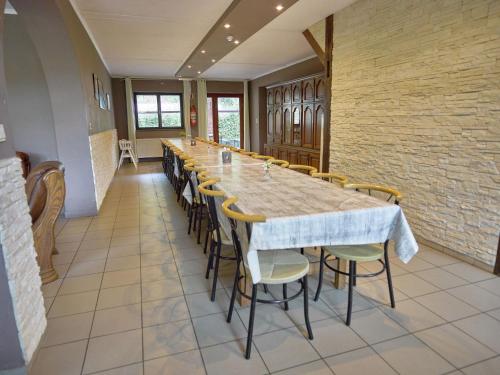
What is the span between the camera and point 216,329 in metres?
2.00

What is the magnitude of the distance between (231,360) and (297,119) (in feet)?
20.4

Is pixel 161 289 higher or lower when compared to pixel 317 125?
lower

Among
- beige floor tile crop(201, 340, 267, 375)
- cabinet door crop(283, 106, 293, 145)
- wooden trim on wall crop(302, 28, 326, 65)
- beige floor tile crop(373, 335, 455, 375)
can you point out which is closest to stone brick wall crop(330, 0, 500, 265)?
wooden trim on wall crop(302, 28, 326, 65)

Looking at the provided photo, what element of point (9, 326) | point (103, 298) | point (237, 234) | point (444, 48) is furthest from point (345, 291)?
point (444, 48)

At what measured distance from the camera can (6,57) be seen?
158 inches

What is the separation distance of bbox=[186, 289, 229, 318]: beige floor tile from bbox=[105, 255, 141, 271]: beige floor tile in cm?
81

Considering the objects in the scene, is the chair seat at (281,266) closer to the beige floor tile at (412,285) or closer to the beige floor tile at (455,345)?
the beige floor tile at (455,345)

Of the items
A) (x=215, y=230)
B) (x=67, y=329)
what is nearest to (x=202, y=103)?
(x=215, y=230)

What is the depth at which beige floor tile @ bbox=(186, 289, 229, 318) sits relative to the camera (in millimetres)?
2188

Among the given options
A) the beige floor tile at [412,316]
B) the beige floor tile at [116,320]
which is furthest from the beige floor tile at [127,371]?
the beige floor tile at [412,316]

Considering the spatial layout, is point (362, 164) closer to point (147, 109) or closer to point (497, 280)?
point (497, 280)

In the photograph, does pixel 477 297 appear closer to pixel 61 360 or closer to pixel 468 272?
pixel 468 272

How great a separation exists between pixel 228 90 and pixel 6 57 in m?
7.30

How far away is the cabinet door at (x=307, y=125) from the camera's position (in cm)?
673
